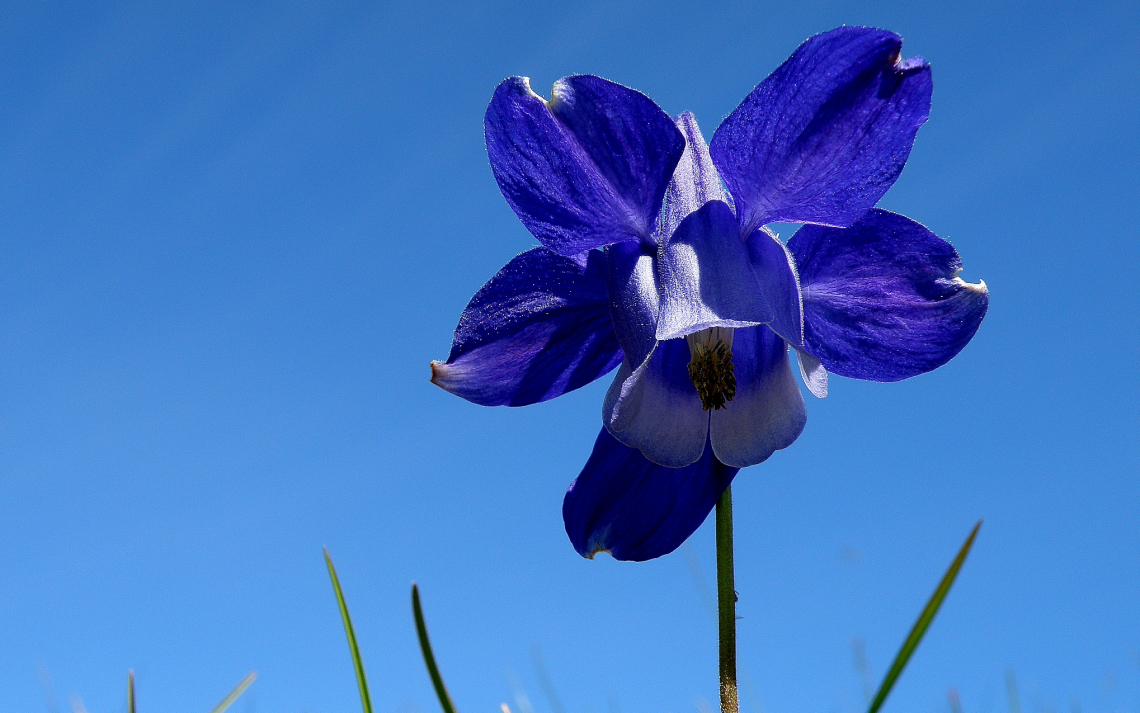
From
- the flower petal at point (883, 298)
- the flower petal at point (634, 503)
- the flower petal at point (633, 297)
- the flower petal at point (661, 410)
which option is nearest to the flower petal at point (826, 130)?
the flower petal at point (883, 298)

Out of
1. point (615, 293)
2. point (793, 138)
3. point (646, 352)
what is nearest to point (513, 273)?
point (615, 293)

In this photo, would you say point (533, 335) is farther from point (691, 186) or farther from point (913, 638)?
point (913, 638)

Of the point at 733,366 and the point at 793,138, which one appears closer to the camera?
the point at 793,138

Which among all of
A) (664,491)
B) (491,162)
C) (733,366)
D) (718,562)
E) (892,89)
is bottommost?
(718,562)

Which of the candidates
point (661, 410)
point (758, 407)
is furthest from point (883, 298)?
point (661, 410)

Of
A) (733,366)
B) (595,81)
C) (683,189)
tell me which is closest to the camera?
(595,81)

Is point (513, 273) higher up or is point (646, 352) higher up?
point (513, 273)

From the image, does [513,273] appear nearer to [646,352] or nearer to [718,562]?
[646,352]

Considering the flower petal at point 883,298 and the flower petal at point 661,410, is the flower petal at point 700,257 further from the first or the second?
the flower petal at point 883,298
